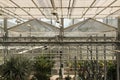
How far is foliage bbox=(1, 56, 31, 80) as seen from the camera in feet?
40.0

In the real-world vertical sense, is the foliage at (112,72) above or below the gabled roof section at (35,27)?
below

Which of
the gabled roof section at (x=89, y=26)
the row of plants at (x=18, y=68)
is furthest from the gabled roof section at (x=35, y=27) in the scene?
the row of plants at (x=18, y=68)

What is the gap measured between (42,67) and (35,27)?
2.20 meters

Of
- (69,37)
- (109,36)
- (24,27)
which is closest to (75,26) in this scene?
(69,37)

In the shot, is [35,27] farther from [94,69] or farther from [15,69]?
[94,69]

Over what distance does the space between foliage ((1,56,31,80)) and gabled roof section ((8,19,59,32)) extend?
187cm

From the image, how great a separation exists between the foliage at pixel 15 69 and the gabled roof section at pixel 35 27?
1.87 metres

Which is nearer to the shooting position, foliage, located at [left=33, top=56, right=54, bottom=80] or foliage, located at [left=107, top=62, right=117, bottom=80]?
foliage, located at [left=107, top=62, right=117, bottom=80]

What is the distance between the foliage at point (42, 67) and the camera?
13797 mm

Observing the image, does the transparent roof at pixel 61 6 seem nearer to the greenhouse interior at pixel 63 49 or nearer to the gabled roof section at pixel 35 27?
the greenhouse interior at pixel 63 49

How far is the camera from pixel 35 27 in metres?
13.6

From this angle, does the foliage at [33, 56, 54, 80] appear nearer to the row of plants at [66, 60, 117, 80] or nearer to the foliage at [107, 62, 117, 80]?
the row of plants at [66, 60, 117, 80]

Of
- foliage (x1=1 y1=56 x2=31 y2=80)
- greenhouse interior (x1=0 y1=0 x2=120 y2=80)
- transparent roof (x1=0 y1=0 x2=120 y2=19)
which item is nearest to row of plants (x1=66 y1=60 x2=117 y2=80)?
greenhouse interior (x1=0 y1=0 x2=120 y2=80)

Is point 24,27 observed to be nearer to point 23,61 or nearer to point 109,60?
point 23,61
